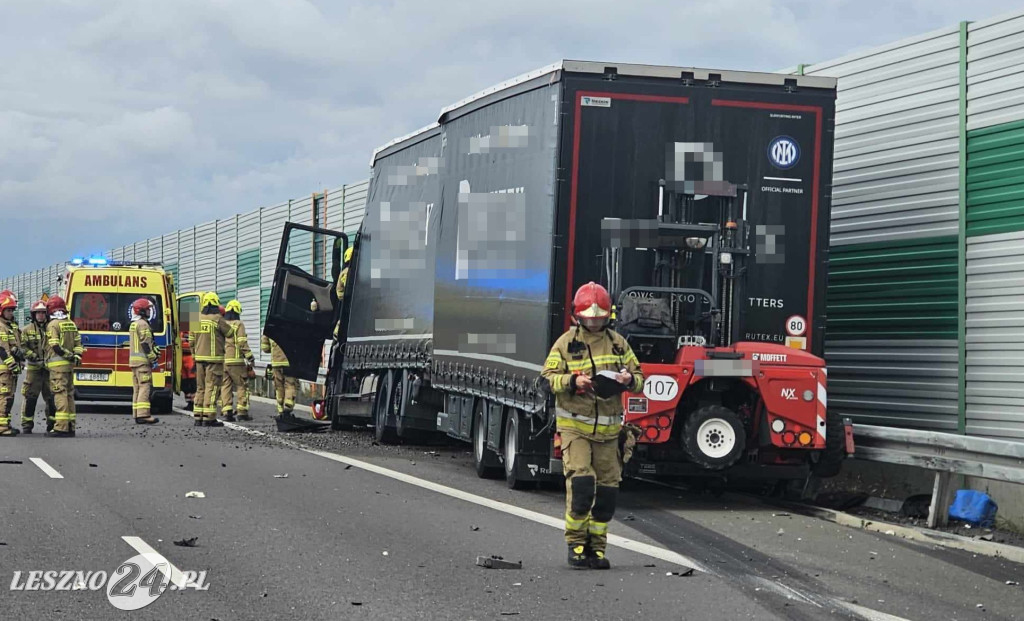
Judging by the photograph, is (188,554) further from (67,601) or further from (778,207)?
(778,207)

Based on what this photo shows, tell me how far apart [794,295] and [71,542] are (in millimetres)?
6215

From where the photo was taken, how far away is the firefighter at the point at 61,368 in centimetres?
1802

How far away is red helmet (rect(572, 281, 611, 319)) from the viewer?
8.84 meters

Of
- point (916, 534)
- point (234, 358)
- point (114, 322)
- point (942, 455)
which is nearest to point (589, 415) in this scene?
point (916, 534)

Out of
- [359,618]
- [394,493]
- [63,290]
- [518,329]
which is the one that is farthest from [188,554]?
[63,290]

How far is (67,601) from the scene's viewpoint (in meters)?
7.25

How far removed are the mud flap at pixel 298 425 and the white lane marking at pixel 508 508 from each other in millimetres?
2278

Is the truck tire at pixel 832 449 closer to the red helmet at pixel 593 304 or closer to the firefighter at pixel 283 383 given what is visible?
the red helmet at pixel 593 304

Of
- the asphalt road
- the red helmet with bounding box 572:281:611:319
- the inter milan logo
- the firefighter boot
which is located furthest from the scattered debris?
the inter milan logo

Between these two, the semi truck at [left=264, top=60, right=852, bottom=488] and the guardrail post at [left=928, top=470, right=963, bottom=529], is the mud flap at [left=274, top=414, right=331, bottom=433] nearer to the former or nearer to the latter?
the semi truck at [left=264, top=60, right=852, bottom=488]

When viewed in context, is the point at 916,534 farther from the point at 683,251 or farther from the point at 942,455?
the point at 683,251

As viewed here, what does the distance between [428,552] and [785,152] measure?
5008 mm

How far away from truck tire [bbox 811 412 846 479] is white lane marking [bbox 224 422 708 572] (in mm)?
2426

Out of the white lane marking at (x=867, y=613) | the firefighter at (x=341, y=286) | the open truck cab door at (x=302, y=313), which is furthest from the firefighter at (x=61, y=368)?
the white lane marking at (x=867, y=613)
